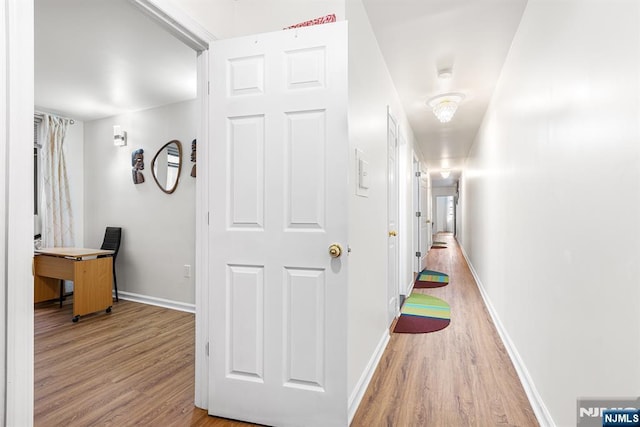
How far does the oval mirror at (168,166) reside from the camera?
3803 millimetres

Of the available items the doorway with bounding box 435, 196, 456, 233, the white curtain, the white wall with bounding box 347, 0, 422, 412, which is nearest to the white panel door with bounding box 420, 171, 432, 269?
the white wall with bounding box 347, 0, 422, 412

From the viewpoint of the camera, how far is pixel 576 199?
132cm

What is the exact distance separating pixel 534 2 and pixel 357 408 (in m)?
2.53

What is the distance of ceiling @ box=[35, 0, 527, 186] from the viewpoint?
7.06 ft

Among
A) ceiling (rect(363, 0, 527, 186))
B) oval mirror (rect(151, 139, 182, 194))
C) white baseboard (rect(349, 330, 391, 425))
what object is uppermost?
ceiling (rect(363, 0, 527, 186))

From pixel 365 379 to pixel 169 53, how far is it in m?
2.91

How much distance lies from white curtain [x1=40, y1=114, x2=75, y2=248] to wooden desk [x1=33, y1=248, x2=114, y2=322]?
0.54 meters

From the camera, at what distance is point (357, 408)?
1.84 metres

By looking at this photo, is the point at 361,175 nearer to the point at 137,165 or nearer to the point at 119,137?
the point at 137,165

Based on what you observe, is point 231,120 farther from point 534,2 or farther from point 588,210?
point 534,2

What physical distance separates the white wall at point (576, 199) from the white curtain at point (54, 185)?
5.19m

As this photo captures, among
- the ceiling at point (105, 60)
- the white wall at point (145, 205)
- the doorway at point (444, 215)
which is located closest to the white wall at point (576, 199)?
the ceiling at point (105, 60)

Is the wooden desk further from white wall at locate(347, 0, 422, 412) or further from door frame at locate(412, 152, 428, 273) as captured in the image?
door frame at locate(412, 152, 428, 273)

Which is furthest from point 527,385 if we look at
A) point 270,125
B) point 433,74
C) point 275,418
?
point 433,74
